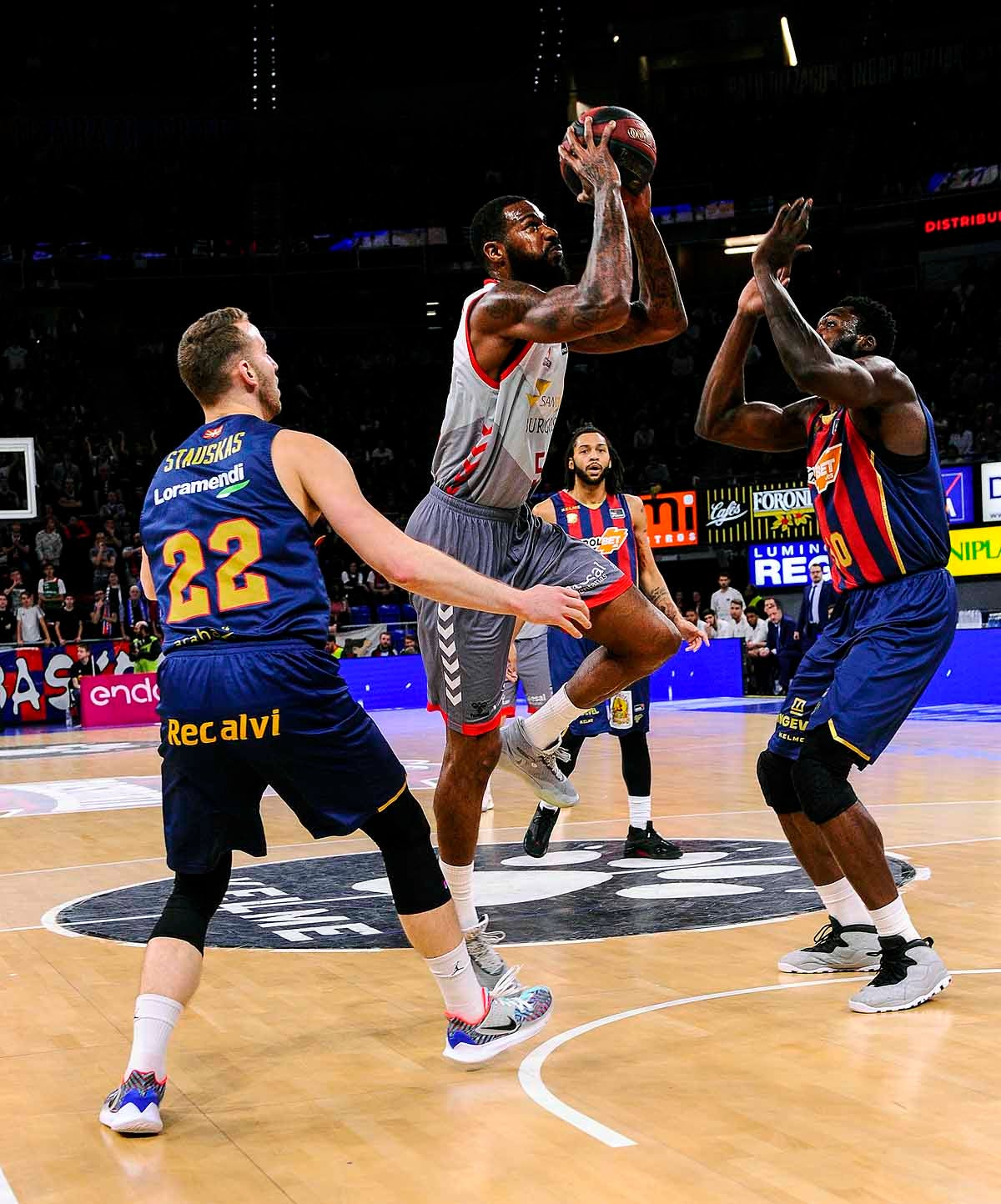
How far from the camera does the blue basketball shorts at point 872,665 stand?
13.9 feet

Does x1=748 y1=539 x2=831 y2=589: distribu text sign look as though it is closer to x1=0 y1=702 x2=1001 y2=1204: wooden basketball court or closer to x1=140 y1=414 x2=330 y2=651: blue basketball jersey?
x1=0 y1=702 x2=1001 y2=1204: wooden basketball court

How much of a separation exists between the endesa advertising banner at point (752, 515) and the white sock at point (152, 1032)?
20221mm

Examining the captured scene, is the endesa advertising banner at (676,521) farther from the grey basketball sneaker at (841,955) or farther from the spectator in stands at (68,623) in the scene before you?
the grey basketball sneaker at (841,955)

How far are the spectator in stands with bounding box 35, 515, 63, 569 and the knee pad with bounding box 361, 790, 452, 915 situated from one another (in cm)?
2013

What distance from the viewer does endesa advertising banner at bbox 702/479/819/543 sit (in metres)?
22.9

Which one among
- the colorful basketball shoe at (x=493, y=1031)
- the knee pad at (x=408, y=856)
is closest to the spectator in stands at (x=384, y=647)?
the colorful basketball shoe at (x=493, y=1031)

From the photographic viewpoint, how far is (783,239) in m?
4.50

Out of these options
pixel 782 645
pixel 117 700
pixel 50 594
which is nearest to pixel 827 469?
pixel 782 645

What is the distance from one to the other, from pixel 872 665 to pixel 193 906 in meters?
2.14

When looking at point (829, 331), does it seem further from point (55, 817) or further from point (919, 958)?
point (55, 817)

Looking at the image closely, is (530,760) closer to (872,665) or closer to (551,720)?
(551,720)

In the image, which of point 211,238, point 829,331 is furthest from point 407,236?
→ point 829,331

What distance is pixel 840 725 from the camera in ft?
13.9

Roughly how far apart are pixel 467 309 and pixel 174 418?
24.6m
